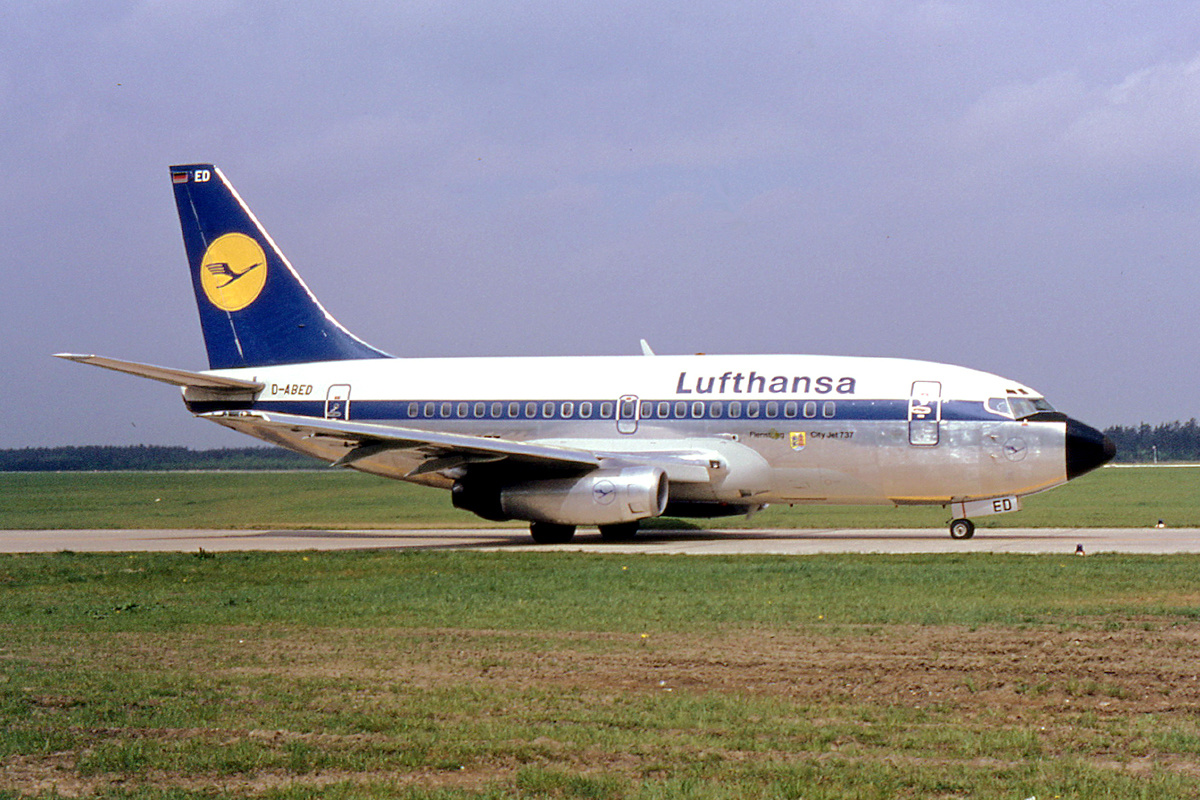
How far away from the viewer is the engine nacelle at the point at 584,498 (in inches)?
955

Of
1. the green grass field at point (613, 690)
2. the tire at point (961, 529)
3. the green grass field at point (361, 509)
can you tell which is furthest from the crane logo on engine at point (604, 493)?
the green grass field at point (613, 690)

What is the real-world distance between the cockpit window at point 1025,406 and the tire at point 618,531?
25.0ft

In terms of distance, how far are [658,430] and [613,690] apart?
56.3 feet

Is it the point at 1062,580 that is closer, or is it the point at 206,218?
the point at 1062,580

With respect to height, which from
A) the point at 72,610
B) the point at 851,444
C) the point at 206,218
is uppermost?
the point at 206,218

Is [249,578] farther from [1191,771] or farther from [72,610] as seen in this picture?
[1191,771]

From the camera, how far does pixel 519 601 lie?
14.2m

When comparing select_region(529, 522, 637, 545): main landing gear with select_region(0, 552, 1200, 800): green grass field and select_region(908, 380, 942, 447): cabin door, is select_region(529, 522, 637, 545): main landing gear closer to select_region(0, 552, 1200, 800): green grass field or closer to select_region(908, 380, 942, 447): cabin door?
select_region(908, 380, 942, 447): cabin door

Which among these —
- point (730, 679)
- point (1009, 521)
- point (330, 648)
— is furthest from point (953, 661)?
point (1009, 521)

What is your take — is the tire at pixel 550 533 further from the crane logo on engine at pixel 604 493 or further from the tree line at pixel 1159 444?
the tree line at pixel 1159 444

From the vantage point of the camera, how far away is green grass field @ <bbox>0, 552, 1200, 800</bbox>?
684 centimetres

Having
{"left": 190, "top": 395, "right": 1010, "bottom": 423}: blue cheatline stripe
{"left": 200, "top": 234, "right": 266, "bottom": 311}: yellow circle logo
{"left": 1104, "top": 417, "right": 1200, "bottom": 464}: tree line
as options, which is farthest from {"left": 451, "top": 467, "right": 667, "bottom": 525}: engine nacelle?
{"left": 1104, "top": 417, "right": 1200, "bottom": 464}: tree line

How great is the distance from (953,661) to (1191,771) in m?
3.01

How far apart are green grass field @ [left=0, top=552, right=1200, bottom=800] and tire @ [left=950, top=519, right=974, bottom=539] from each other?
8.52 metres
